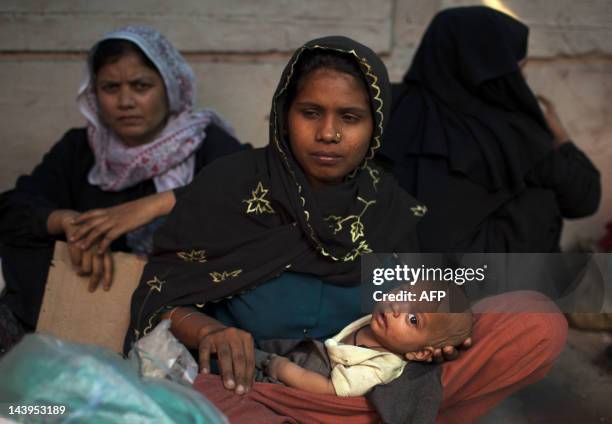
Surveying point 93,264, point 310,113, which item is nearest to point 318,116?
point 310,113

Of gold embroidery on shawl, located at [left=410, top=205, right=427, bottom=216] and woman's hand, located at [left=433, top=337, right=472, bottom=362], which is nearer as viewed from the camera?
woman's hand, located at [left=433, top=337, right=472, bottom=362]

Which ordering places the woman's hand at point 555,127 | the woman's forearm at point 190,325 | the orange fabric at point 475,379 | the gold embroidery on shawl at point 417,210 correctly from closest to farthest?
the orange fabric at point 475,379
the woman's forearm at point 190,325
the gold embroidery on shawl at point 417,210
the woman's hand at point 555,127

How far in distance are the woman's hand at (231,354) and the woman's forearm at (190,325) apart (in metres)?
0.03

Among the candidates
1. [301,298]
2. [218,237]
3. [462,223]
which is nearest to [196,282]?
[218,237]

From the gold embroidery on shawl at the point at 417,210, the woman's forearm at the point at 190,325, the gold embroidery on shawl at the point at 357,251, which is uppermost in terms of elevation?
the gold embroidery on shawl at the point at 417,210

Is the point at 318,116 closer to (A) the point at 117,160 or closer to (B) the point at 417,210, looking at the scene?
(B) the point at 417,210

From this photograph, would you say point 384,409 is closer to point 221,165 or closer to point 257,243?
point 257,243

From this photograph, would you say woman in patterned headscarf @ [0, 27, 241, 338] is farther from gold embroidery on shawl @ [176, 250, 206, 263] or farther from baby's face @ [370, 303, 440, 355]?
baby's face @ [370, 303, 440, 355]

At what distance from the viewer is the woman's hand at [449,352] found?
2.37 metres

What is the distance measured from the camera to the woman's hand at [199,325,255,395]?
7.91 ft

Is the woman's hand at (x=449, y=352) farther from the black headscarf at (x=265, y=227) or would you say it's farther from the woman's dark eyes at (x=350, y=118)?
the woman's dark eyes at (x=350, y=118)

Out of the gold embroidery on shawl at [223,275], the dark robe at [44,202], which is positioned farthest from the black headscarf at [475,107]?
the gold embroidery on shawl at [223,275]

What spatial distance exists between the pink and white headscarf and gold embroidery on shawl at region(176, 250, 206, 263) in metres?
0.84

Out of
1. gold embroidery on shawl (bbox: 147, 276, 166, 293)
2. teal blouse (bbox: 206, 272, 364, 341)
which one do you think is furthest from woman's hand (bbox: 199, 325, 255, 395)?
gold embroidery on shawl (bbox: 147, 276, 166, 293)
